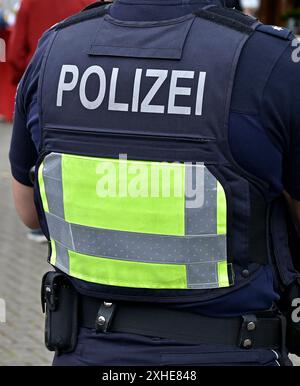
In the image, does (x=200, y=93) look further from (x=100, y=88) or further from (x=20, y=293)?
(x=20, y=293)

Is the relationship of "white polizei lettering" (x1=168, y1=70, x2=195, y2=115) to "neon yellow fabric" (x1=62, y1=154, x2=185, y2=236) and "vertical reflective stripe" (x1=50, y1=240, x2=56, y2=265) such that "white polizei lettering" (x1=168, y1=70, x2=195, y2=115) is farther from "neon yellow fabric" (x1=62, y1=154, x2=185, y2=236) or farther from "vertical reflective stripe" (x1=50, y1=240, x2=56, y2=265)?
"vertical reflective stripe" (x1=50, y1=240, x2=56, y2=265)

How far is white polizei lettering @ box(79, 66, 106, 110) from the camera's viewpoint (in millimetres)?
2180

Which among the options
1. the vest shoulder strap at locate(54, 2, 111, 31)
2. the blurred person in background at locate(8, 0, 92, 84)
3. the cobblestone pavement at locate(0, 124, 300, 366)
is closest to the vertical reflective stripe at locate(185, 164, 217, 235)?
the vest shoulder strap at locate(54, 2, 111, 31)

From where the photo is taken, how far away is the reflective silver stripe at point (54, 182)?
2236mm

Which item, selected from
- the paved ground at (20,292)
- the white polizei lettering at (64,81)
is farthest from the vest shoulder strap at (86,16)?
the paved ground at (20,292)

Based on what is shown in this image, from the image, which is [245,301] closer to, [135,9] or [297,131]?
[297,131]

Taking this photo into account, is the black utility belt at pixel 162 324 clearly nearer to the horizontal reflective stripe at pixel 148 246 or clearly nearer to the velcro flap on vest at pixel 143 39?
the horizontal reflective stripe at pixel 148 246

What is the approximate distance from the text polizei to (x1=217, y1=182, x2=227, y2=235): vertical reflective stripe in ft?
0.63

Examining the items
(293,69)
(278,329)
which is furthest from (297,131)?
(278,329)

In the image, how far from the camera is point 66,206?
2.24 metres

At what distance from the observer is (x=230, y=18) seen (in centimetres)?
217

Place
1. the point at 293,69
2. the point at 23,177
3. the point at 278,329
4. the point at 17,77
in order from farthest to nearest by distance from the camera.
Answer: the point at 17,77 < the point at 23,177 < the point at 278,329 < the point at 293,69

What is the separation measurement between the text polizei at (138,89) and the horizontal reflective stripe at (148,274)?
1.20 feet

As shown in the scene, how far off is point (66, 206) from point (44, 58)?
0.38 metres
